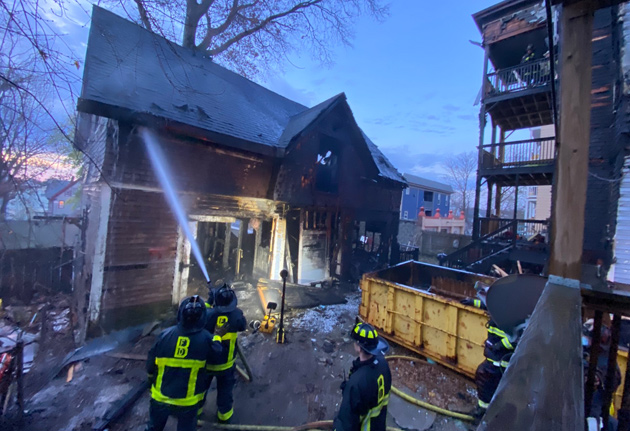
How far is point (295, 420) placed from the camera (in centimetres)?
398

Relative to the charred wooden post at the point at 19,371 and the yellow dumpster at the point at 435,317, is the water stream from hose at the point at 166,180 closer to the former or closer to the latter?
the charred wooden post at the point at 19,371

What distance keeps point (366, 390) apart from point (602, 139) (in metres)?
11.8

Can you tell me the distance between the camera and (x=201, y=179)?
7172 millimetres

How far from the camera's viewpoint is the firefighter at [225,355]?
376 cm

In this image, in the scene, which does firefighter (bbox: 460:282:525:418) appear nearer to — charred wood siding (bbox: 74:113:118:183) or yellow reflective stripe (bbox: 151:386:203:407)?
yellow reflective stripe (bbox: 151:386:203:407)

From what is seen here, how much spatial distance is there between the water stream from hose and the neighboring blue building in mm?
30406

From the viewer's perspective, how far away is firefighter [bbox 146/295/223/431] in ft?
9.43

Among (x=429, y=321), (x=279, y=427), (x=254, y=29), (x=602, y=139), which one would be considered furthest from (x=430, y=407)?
(x=254, y=29)

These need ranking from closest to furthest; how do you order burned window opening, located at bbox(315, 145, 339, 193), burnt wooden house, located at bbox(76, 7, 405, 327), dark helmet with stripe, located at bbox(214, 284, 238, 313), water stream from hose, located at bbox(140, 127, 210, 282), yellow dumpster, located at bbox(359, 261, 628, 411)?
dark helmet with stripe, located at bbox(214, 284, 238, 313), yellow dumpster, located at bbox(359, 261, 628, 411), burnt wooden house, located at bbox(76, 7, 405, 327), water stream from hose, located at bbox(140, 127, 210, 282), burned window opening, located at bbox(315, 145, 339, 193)

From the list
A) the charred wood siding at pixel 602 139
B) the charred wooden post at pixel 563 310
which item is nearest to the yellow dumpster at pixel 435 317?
the charred wooden post at pixel 563 310

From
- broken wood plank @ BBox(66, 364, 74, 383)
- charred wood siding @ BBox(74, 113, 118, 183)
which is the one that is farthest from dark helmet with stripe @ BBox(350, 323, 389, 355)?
broken wood plank @ BBox(66, 364, 74, 383)

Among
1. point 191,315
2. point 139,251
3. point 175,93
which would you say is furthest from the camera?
point 175,93

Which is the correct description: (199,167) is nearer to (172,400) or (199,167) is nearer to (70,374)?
(70,374)

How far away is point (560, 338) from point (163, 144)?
7521 mm
